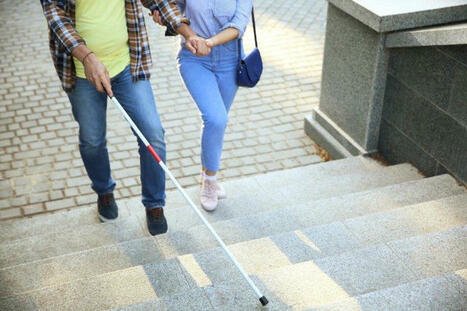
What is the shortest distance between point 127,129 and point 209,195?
6.75ft

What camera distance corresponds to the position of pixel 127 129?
626 centimetres

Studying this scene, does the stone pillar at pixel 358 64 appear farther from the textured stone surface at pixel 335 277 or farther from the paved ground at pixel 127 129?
the textured stone surface at pixel 335 277

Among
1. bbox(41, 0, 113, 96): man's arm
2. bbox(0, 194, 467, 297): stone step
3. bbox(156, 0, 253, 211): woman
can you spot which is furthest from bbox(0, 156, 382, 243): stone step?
bbox(41, 0, 113, 96): man's arm

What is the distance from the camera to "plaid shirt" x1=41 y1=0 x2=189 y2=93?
A: 11.3 feet

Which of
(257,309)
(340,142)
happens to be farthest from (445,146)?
(257,309)

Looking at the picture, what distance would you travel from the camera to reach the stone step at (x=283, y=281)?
2.91 meters

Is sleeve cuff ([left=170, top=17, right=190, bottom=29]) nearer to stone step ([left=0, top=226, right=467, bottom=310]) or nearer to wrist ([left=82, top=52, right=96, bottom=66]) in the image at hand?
wrist ([left=82, top=52, right=96, bottom=66])

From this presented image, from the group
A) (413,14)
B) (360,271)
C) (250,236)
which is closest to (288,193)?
→ (250,236)

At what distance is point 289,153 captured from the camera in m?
5.97

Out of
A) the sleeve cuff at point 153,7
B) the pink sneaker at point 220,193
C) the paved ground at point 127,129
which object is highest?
the sleeve cuff at point 153,7

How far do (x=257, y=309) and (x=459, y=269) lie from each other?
3.53ft

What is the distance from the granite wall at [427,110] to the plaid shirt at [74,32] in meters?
1.81

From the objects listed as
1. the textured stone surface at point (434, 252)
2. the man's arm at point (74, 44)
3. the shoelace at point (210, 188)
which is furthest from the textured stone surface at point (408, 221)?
the man's arm at point (74, 44)

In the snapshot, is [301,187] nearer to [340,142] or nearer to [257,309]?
[340,142]
